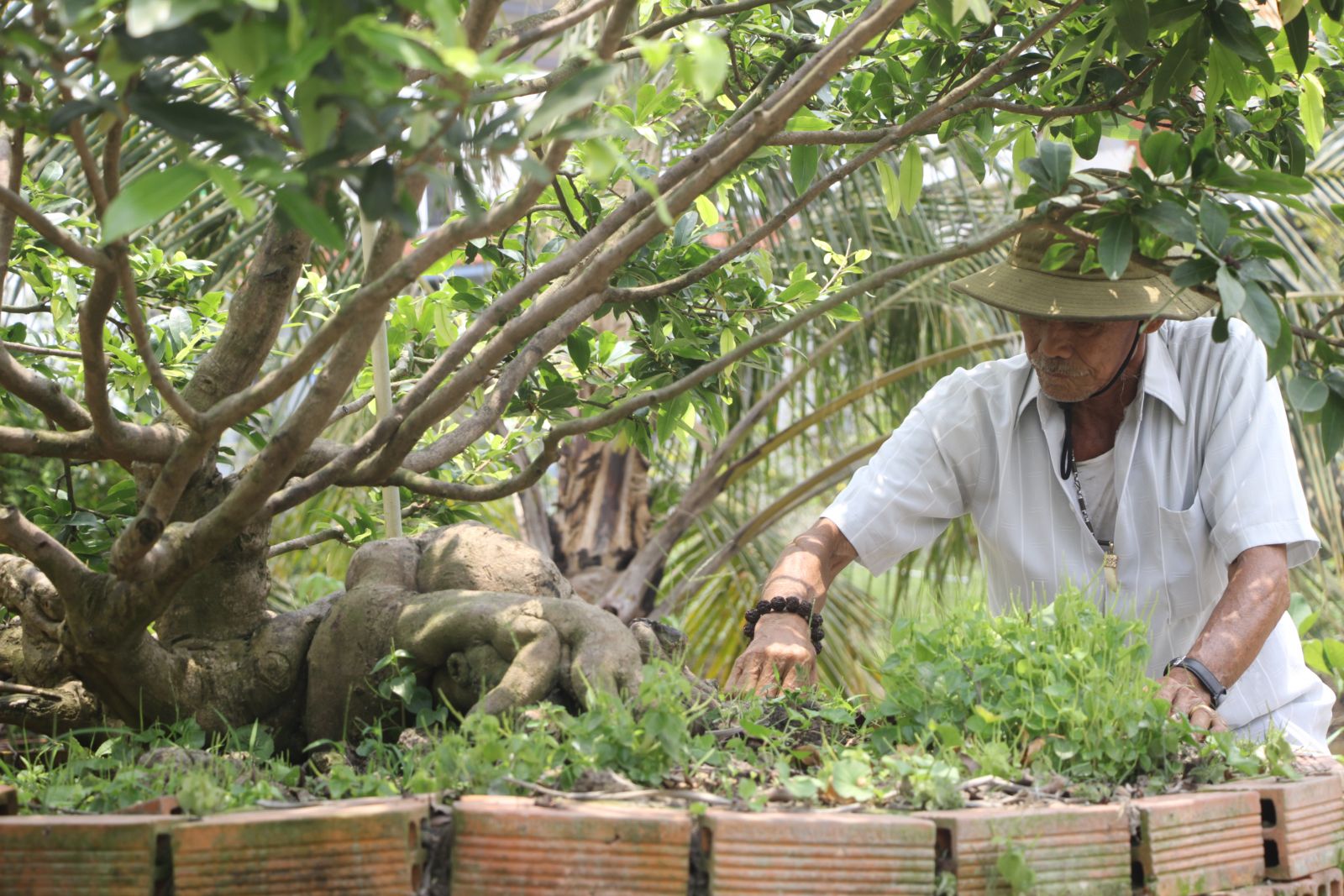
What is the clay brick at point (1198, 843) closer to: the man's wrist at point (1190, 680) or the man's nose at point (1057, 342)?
the man's wrist at point (1190, 680)

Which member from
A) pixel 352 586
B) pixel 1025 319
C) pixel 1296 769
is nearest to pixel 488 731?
pixel 352 586

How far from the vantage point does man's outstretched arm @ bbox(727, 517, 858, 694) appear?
2518 millimetres

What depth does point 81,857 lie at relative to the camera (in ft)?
4.83

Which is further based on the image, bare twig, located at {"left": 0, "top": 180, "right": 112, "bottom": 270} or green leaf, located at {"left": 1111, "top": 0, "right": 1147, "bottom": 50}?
green leaf, located at {"left": 1111, "top": 0, "right": 1147, "bottom": 50}

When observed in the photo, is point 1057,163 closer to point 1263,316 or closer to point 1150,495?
point 1263,316

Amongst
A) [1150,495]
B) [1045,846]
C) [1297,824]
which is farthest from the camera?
[1150,495]

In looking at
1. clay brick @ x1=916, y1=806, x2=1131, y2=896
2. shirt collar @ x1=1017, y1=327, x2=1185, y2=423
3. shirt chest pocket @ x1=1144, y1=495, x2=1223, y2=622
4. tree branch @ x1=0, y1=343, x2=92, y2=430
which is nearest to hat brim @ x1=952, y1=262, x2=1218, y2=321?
shirt collar @ x1=1017, y1=327, x2=1185, y2=423

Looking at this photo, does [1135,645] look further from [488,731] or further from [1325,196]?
[1325,196]

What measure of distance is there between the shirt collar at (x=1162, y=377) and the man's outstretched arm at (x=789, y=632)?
79 cm

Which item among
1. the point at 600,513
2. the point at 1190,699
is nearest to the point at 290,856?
the point at 1190,699

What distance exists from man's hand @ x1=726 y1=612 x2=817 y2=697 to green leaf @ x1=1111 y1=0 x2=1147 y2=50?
1.27 meters

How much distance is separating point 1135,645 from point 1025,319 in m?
0.99

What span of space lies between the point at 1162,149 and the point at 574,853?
4.18ft

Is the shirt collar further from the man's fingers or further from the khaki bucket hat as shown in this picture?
the man's fingers
